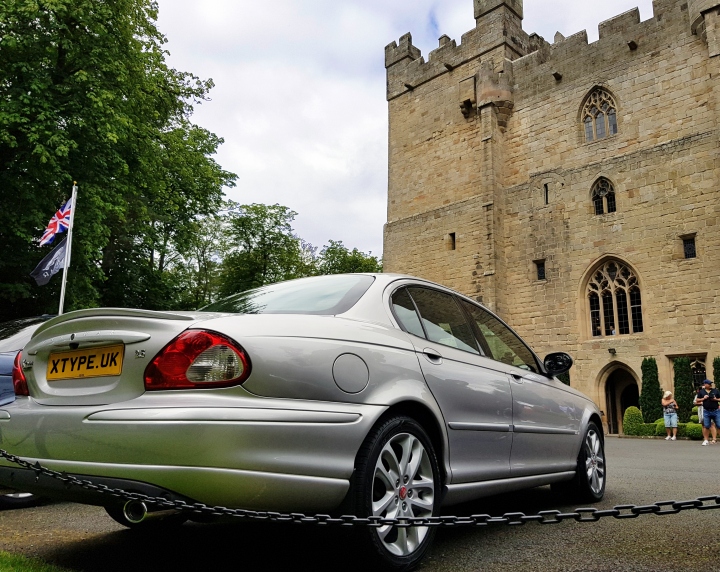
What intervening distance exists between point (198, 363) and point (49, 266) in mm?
13737

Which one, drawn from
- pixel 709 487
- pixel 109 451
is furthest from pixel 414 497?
pixel 709 487

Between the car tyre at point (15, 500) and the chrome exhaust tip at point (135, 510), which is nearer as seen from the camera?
the chrome exhaust tip at point (135, 510)

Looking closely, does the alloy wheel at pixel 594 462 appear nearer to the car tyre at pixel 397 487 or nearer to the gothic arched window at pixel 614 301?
the car tyre at pixel 397 487

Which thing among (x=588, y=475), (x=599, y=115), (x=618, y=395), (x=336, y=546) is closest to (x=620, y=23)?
(x=599, y=115)

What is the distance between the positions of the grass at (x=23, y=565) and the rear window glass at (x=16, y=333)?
7.20 feet

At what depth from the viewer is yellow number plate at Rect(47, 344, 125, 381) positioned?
2816mm

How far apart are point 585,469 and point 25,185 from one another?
1547 cm

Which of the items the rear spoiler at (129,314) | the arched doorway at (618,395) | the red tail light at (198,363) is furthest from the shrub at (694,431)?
the red tail light at (198,363)

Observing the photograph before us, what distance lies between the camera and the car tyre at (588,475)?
16.6 ft

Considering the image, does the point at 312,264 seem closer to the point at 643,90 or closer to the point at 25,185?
the point at 643,90

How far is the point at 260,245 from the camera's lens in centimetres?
4247

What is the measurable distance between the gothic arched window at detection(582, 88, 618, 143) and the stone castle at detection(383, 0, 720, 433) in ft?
0.17

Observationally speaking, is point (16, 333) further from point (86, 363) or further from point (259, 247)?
point (259, 247)

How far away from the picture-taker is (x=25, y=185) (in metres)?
16.0
